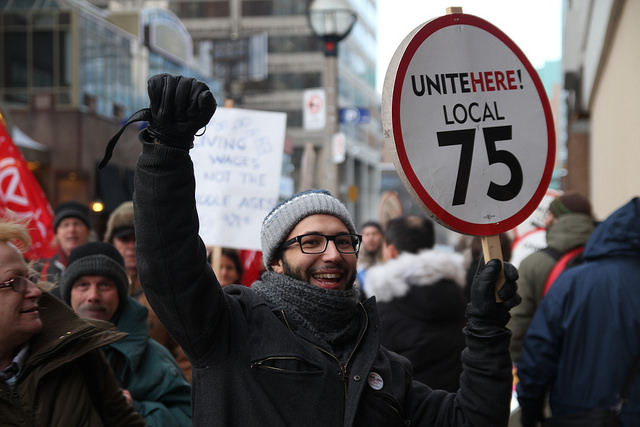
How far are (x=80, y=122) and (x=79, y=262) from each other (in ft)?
87.5

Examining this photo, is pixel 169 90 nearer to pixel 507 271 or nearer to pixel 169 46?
pixel 507 271

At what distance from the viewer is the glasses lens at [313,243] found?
2.67 metres

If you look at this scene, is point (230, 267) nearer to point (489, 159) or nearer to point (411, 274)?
point (411, 274)

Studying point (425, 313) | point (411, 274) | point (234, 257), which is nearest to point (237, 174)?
point (234, 257)

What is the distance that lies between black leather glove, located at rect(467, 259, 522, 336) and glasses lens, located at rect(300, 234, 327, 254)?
1.70ft

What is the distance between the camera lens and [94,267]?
13.0 ft

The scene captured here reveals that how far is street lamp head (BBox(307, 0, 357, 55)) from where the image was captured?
40.4 feet

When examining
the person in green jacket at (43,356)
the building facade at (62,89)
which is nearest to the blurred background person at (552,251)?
the person in green jacket at (43,356)

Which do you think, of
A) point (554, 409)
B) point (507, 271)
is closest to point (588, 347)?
point (554, 409)

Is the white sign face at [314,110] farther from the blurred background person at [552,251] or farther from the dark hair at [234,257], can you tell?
the blurred background person at [552,251]

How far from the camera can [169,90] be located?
2172 mm

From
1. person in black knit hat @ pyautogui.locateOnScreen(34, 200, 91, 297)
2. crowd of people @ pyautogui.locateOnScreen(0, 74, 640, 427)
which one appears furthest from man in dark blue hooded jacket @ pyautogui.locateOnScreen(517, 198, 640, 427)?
person in black knit hat @ pyautogui.locateOnScreen(34, 200, 91, 297)

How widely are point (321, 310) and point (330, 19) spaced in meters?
10.4

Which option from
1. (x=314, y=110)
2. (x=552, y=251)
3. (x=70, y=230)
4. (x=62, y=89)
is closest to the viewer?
(x=552, y=251)
